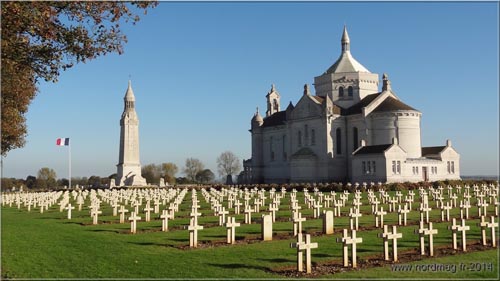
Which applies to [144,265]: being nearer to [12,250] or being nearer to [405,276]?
[12,250]

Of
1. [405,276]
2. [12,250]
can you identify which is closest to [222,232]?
[12,250]

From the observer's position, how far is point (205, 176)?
399 ft

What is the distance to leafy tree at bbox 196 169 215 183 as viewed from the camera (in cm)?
12112

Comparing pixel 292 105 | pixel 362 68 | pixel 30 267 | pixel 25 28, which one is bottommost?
pixel 30 267

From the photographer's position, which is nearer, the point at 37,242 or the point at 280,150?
the point at 37,242

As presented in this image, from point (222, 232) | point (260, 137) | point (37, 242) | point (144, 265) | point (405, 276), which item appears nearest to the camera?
point (405, 276)

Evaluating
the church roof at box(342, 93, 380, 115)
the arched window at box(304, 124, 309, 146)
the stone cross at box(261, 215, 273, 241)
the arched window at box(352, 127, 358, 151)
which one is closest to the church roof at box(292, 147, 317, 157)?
the arched window at box(304, 124, 309, 146)

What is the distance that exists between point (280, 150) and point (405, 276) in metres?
64.7

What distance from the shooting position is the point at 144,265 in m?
12.2

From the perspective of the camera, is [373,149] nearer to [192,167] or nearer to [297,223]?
[297,223]

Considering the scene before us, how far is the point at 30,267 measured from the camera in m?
12.2

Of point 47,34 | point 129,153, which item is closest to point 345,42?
point 129,153

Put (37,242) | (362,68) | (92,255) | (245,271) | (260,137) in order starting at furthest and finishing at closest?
(260,137), (362,68), (37,242), (92,255), (245,271)

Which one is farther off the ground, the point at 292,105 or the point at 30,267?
the point at 292,105
